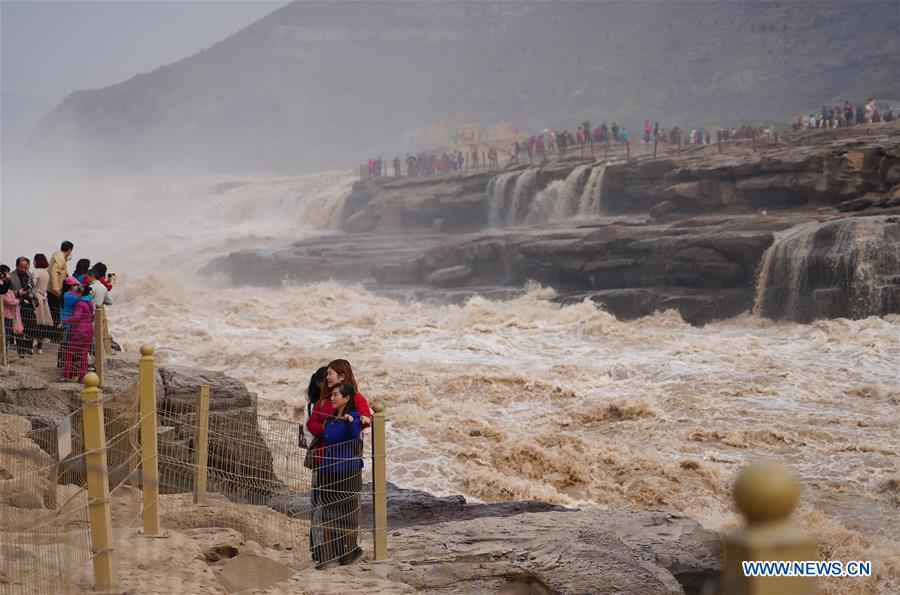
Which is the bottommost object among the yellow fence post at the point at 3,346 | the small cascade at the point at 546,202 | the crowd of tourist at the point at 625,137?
the yellow fence post at the point at 3,346

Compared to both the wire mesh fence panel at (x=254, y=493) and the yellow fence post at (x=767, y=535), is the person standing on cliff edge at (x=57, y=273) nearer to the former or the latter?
the wire mesh fence panel at (x=254, y=493)

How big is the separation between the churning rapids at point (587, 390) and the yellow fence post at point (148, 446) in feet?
16.1

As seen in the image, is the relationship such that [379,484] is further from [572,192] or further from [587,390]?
[572,192]

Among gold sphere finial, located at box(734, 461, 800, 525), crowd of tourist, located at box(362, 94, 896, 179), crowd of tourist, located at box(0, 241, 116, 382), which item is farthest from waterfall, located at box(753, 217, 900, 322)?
gold sphere finial, located at box(734, 461, 800, 525)

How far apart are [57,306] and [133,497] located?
6.43 meters

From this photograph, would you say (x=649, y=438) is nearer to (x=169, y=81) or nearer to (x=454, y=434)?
(x=454, y=434)

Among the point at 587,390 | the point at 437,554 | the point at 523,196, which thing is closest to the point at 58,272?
the point at 437,554

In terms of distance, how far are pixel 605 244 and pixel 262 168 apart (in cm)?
10892

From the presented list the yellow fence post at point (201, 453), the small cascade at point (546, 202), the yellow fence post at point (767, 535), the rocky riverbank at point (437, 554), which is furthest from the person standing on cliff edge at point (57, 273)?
the small cascade at point (546, 202)

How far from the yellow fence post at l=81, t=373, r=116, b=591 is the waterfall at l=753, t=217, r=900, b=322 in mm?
16169

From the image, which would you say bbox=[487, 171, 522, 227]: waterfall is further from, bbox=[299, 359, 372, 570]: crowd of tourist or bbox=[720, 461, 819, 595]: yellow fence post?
bbox=[720, 461, 819, 595]: yellow fence post

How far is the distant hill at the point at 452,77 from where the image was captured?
99125mm

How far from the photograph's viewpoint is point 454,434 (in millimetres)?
11602

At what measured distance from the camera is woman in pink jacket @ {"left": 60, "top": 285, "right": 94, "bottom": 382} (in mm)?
8648
